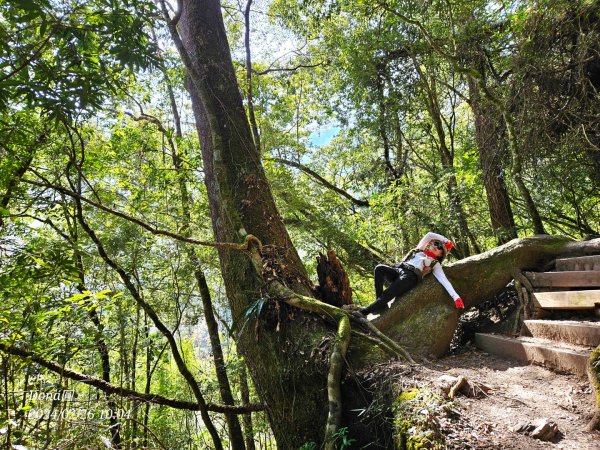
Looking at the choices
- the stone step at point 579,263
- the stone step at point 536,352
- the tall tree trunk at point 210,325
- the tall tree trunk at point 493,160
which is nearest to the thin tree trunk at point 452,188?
the tall tree trunk at point 493,160

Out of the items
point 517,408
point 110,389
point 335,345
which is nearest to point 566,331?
point 517,408

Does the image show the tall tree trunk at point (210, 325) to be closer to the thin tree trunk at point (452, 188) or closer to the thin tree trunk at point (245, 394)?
the thin tree trunk at point (245, 394)

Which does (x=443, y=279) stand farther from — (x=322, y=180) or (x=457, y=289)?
(x=322, y=180)

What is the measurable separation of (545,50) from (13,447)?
8313 millimetres

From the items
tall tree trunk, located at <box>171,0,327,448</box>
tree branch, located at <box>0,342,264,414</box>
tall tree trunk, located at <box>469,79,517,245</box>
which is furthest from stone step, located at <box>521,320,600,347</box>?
tree branch, located at <box>0,342,264,414</box>

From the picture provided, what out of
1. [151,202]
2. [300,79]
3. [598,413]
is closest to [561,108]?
[598,413]

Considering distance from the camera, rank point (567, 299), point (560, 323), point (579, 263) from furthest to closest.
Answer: point (579, 263)
point (567, 299)
point (560, 323)

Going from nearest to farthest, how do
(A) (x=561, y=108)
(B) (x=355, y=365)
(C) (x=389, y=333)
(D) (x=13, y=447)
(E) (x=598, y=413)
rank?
(D) (x=13, y=447) → (E) (x=598, y=413) → (B) (x=355, y=365) → (C) (x=389, y=333) → (A) (x=561, y=108)

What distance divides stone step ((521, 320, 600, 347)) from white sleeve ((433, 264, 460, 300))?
0.92 m

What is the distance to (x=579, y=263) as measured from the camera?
4992mm

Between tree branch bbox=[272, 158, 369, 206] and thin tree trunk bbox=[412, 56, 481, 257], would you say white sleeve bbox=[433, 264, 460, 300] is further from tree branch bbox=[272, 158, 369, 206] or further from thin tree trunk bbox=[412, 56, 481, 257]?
tree branch bbox=[272, 158, 369, 206]

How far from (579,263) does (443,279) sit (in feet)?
5.79

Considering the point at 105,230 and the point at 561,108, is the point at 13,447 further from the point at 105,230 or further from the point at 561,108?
the point at 561,108

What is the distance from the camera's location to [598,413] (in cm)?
254
